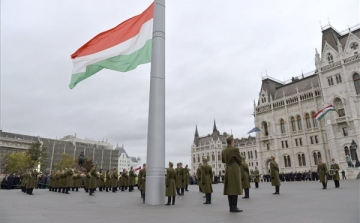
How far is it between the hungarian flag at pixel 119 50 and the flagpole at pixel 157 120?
47cm

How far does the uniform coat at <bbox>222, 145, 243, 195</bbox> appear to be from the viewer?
681cm

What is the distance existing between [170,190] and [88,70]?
21.9ft

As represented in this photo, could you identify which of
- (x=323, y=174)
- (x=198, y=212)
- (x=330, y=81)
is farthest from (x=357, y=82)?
(x=198, y=212)

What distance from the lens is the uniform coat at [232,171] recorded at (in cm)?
681

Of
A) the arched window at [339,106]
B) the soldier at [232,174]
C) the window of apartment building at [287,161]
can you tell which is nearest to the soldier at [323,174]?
the soldier at [232,174]

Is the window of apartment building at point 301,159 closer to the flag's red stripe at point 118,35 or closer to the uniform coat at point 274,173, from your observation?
the uniform coat at point 274,173

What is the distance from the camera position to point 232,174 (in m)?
6.97

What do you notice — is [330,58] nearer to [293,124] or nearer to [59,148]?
[293,124]

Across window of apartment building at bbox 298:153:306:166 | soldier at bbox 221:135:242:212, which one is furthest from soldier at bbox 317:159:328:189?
window of apartment building at bbox 298:153:306:166

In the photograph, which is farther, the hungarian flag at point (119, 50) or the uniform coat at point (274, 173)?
the uniform coat at point (274, 173)

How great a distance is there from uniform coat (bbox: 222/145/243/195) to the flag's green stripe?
5.86m

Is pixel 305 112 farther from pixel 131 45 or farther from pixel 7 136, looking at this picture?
pixel 7 136

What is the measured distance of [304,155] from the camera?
50656 mm

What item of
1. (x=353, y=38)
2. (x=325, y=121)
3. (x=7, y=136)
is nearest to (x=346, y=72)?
(x=353, y=38)
